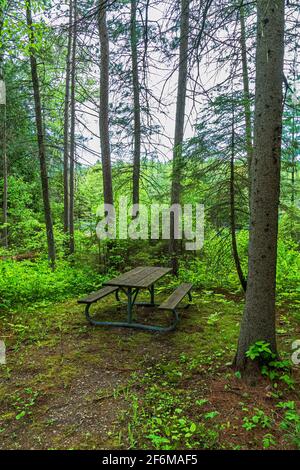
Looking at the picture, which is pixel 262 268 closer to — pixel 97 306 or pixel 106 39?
pixel 97 306

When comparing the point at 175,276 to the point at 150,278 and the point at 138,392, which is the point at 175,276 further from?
the point at 138,392

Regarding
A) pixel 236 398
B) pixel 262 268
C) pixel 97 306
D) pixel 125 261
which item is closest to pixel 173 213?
pixel 125 261

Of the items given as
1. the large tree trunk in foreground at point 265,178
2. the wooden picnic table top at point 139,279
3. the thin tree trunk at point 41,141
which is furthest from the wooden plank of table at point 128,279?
the thin tree trunk at point 41,141

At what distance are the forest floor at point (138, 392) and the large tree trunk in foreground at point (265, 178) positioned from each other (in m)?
0.51

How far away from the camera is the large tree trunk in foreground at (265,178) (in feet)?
9.62

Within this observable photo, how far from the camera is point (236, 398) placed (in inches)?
112

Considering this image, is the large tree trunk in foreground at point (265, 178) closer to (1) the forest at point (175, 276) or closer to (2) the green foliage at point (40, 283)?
(1) the forest at point (175, 276)

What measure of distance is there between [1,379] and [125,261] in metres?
4.94

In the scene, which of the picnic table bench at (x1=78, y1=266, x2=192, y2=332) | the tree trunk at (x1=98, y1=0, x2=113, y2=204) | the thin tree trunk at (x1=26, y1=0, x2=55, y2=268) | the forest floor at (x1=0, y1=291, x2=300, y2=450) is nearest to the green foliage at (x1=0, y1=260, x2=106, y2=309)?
the thin tree trunk at (x1=26, y1=0, x2=55, y2=268)

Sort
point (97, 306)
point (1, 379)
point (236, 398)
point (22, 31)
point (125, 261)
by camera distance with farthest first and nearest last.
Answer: point (125, 261) < point (97, 306) < point (22, 31) < point (1, 379) < point (236, 398)

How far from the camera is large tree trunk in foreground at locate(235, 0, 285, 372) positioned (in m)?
2.93

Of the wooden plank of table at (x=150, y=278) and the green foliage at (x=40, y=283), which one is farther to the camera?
the green foliage at (x=40, y=283)

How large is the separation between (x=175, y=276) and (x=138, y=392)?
4.66 m

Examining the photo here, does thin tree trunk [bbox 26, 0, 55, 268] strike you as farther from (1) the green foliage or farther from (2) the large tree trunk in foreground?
(2) the large tree trunk in foreground
